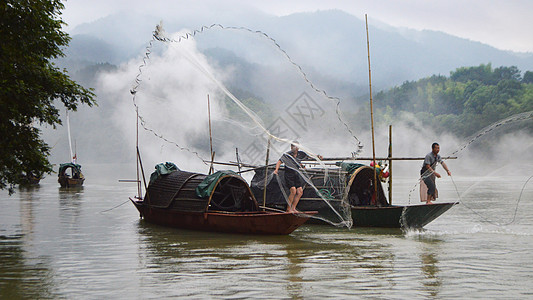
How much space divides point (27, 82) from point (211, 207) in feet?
18.9

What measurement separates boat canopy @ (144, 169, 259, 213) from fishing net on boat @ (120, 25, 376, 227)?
0.64 meters

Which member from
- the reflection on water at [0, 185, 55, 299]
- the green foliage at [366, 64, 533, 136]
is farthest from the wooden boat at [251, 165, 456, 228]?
the green foliage at [366, 64, 533, 136]

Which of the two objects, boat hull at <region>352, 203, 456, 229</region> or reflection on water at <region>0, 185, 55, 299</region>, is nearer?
reflection on water at <region>0, 185, 55, 299</region>

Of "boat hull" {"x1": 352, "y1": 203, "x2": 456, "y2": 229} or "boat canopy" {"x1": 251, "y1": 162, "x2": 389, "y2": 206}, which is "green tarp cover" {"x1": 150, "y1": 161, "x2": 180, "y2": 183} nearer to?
"boat canopy" {"x1": 251, "y1": 162, "x2": 389, "y2": 206}

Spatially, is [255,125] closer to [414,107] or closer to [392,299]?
[392,299]

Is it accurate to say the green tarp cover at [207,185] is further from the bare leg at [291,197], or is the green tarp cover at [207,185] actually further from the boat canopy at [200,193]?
the bare leg at [291,197]

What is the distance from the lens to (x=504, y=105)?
76.6 m

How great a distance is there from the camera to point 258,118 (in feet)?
49.2

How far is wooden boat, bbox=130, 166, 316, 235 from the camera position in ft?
47.2

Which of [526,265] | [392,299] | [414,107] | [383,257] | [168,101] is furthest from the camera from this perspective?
[414,107]

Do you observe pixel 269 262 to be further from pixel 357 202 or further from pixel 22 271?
pixel 357 202

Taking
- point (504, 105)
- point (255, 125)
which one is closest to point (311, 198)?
point (255, 125)

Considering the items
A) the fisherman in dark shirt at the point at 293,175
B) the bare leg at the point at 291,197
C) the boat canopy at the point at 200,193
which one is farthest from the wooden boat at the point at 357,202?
the bare leg at the point at 291,197

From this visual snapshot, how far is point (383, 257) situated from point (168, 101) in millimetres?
7534
